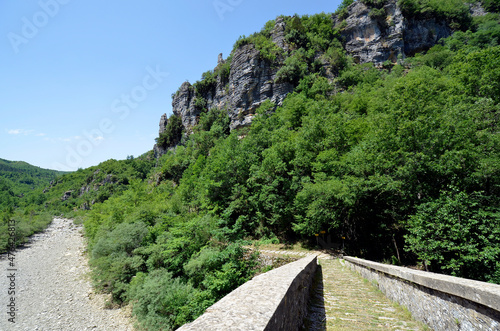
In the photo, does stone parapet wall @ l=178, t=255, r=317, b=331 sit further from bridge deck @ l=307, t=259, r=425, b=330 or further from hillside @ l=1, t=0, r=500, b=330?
hillside @ l=1, t=0, r=500, b=330

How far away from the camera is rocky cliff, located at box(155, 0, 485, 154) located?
36156 millimetres

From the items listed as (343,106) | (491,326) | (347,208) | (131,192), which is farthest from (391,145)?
(131,192)

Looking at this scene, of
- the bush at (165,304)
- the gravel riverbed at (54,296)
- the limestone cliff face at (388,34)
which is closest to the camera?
the bush at (165,304)

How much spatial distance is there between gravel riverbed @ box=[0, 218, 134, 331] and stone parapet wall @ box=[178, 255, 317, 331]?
1500 cm

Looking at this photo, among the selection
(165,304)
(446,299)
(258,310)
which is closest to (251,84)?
(165,304)

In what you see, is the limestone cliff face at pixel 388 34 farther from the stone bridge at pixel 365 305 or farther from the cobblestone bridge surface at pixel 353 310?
the stone bridge at pixel 365 305

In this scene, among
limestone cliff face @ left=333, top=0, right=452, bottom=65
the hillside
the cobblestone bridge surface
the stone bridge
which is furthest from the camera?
limestone cliff face @ left=333, top=0, right=452, bottom=65

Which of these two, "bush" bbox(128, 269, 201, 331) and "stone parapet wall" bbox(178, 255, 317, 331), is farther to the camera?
"bush" bbox(128, 269, 201, 331)

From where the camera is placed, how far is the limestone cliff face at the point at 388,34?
3972 cm

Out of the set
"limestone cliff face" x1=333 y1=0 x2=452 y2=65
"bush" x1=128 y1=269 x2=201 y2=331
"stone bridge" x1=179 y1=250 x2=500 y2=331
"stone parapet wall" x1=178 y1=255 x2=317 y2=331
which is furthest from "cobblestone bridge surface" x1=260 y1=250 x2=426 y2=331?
"limestone cliff face" x1=333 y1=0 x2=452 y2=65

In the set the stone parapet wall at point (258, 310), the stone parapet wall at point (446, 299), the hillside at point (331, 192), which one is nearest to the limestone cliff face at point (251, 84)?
the hillside at point (331, 192)

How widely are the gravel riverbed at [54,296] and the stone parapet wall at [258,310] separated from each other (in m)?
15.0

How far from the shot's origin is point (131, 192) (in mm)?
29625

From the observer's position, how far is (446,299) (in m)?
3.13
